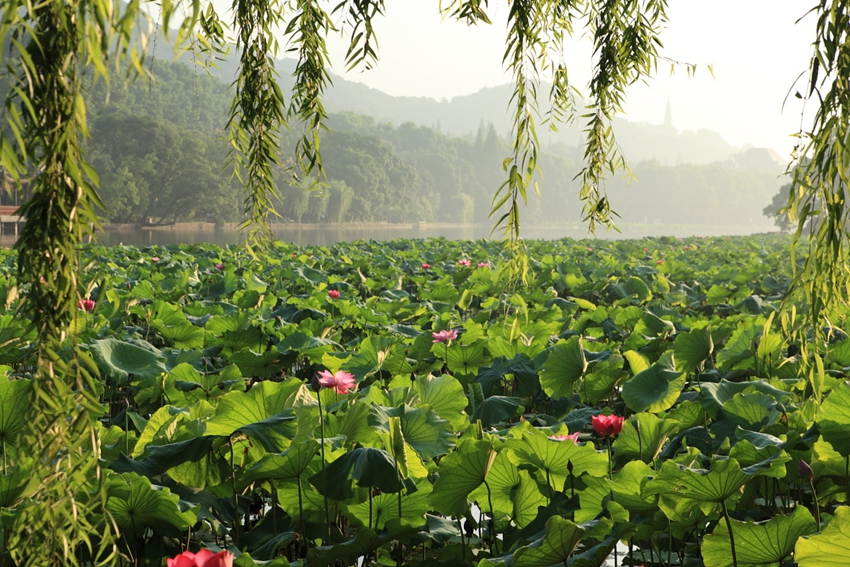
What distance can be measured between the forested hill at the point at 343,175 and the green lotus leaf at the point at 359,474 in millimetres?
637

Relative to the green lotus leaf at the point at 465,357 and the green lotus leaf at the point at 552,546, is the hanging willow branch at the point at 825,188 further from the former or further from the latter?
the green lotus leaf at the point at 465,357

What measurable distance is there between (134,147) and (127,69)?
3905 centimetres

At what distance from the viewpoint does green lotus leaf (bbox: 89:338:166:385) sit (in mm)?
2309

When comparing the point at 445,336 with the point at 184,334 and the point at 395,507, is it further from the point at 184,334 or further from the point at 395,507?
the point at 395,507

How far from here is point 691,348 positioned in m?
2.80

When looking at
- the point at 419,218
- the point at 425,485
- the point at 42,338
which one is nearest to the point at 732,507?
the point at 425,485

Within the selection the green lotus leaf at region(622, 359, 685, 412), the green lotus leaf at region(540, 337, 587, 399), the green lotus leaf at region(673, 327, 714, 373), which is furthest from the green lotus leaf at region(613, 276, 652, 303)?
the green lotus leaf at region(622, 359, 685, 412)

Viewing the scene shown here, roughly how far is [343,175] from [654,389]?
5579cm

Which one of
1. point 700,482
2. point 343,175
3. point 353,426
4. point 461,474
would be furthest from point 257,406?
point 343,175

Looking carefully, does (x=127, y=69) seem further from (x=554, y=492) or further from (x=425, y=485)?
(x=554, y=492)

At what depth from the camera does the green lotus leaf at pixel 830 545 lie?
1037 millimetres

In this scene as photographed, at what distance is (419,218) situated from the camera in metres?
69.5

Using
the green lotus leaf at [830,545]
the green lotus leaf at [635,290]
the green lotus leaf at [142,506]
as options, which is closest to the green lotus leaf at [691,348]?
the green lotus leaf at [830,545]

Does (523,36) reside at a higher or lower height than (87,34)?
higher
